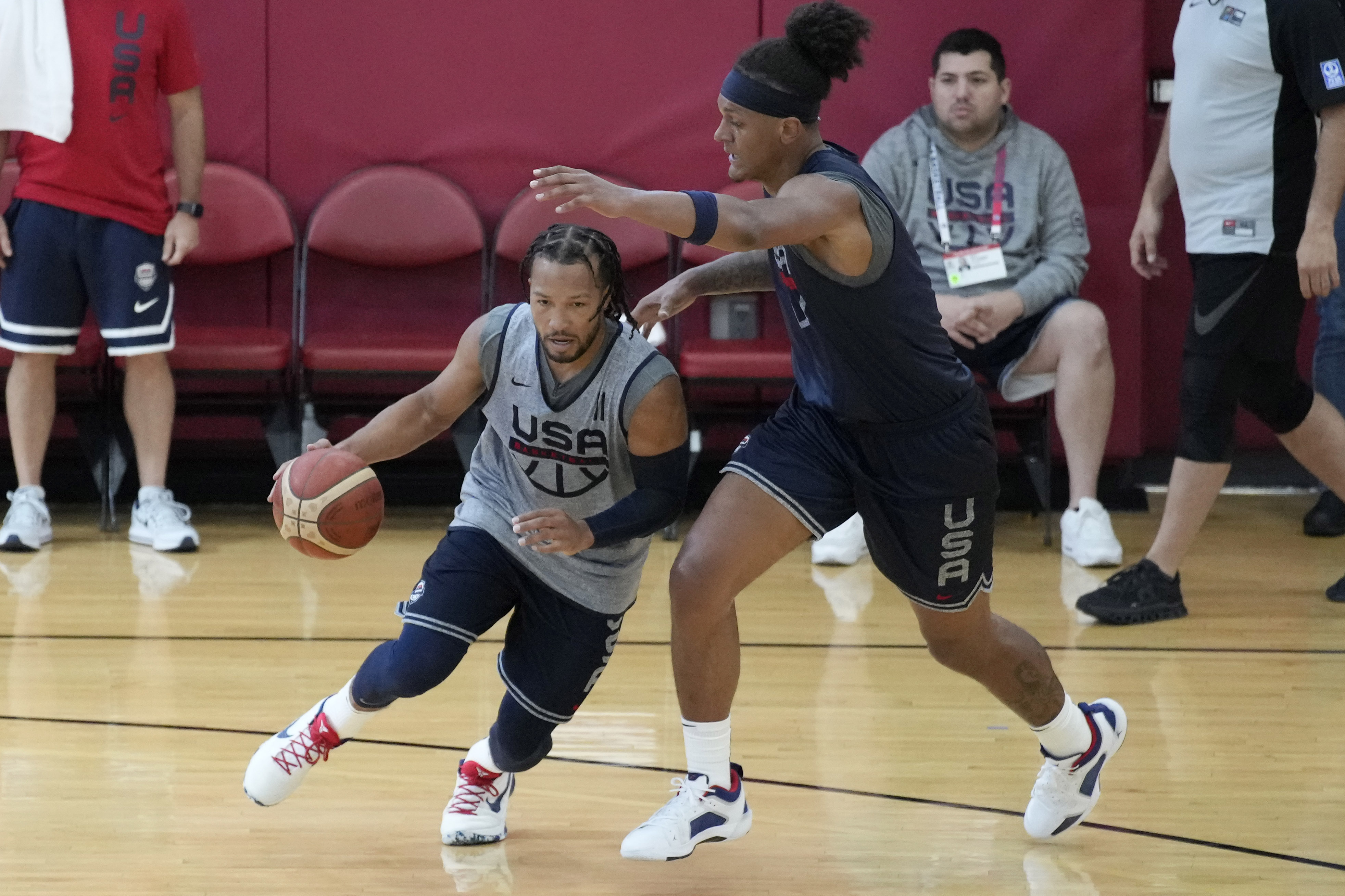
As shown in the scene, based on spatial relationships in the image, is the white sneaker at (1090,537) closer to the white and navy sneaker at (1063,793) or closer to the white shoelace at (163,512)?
the white and navy sneaker at (1063,793)

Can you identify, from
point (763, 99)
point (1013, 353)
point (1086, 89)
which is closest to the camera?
point (763, 99)

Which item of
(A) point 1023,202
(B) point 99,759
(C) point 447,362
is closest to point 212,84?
(C) point 447,362

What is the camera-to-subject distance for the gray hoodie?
6.20 meters

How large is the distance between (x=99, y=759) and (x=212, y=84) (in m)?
3.84

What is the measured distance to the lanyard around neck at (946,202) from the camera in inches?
243

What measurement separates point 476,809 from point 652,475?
77 centimetres

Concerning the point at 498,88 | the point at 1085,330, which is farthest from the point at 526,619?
the point at 498,88

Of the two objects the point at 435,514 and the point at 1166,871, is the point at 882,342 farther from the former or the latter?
the point at 435,514

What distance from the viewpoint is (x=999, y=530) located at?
6504 mm

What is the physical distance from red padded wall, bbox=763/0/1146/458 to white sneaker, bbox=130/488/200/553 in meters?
3.01

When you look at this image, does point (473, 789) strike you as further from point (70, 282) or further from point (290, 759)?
point (70, 282)

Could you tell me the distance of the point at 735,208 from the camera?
268 centimetres

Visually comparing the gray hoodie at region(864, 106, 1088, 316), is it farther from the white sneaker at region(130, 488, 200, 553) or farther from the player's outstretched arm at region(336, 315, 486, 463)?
the player's outstretched arm at region(336, 315, 486, 463)

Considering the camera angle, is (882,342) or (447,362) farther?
(447,362)
